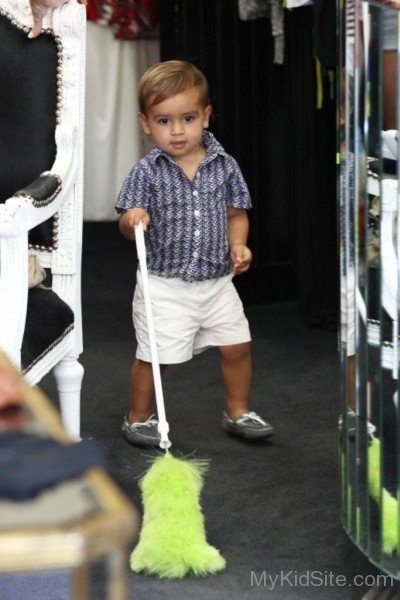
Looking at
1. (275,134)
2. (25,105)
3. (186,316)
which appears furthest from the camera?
(275,134)

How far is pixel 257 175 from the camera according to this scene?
421 cm

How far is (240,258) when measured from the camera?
2768 millimetres

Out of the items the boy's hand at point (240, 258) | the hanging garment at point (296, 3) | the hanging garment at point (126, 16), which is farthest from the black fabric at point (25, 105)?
the hanging garment at point (126, 16)

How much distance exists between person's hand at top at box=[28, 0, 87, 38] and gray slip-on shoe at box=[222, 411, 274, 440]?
1006mm

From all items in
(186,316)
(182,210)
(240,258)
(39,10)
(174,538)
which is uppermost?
(39,10)

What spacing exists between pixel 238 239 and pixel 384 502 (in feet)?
3.51

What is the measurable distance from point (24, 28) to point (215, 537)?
111 centimetres

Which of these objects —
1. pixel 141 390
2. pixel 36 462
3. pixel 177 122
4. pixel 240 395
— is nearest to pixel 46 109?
pixel 177 122

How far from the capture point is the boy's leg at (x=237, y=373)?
9.44ft

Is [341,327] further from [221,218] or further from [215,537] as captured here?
[221,218]

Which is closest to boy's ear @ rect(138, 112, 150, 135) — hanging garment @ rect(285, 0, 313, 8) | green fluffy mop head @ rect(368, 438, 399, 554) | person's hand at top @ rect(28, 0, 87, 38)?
person's hand at top @ rect(28, 0, 87, 38)

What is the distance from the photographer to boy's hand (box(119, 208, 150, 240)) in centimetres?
263

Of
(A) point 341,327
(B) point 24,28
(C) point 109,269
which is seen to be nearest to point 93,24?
(C) point 109,269

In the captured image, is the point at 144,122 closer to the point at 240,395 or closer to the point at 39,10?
the point at 39,10
